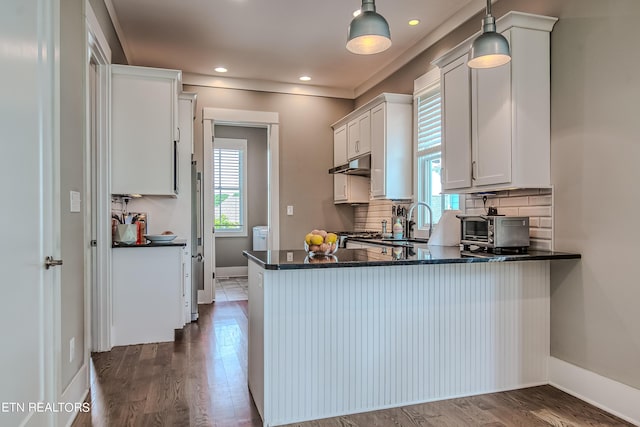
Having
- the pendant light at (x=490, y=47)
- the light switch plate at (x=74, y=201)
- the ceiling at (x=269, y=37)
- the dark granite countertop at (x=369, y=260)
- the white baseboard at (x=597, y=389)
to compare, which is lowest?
the white baseboard at (x=597, y=389)

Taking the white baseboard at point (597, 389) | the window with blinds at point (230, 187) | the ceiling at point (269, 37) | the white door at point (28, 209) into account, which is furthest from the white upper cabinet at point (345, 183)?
the white door at point (28, 209)

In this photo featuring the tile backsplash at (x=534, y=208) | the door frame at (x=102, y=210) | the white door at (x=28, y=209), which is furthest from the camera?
the door frame at (x=102, y=210)

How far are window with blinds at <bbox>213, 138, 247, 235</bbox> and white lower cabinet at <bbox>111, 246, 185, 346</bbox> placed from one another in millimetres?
4079

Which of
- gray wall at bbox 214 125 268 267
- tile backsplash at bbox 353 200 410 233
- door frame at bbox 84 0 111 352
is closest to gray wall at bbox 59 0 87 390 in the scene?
door frame at bbox 84 0 111 352

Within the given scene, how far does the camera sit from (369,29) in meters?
1.96

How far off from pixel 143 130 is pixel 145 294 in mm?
1525

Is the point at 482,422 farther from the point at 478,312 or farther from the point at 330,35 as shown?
the point at 330,35

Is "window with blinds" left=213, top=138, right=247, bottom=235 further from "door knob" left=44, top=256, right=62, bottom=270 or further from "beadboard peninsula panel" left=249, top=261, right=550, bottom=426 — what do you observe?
"door knob" left=44, top=256, right=62, bottom=270

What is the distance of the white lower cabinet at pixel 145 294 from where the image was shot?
11.8 feet

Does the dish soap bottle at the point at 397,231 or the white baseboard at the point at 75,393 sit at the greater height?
the dish soap bottle at the point at 397,231

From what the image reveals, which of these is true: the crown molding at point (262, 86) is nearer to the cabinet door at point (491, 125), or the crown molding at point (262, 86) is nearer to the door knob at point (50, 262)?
the cabinet door at point (491, 125)

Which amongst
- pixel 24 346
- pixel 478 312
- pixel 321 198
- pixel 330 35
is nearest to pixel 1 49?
pixel 24 346

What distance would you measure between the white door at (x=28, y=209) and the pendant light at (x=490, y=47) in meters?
2.12

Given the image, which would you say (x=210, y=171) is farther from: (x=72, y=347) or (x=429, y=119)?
(x=72, y=347)
